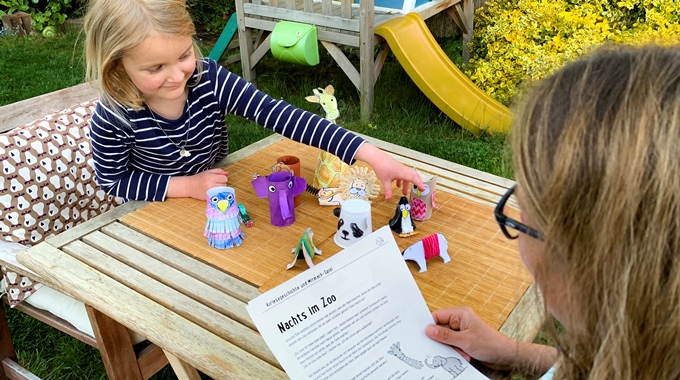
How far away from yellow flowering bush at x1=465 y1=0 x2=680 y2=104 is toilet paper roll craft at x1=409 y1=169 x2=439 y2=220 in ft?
9.25

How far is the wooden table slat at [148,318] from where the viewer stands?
111 centimetres

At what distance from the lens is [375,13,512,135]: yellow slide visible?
149 inches

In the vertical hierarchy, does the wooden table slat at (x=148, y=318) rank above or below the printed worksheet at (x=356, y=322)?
below

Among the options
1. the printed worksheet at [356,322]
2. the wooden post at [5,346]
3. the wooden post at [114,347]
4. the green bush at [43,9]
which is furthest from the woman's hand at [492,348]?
the green bush at [43,9]

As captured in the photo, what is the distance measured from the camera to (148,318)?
48.6 inches

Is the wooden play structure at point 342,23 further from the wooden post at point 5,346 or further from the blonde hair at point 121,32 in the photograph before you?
the wooden post at point 5,346

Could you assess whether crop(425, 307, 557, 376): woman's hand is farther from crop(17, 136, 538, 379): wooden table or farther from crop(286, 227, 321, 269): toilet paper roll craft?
crop(286, 227, 321, 269): toilet paper roll craft

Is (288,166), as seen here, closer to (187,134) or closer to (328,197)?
(328,197)

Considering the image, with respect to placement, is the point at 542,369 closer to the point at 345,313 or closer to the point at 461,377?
the point at 461,377

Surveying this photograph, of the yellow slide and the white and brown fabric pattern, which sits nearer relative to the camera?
the white and brown fabric pattern

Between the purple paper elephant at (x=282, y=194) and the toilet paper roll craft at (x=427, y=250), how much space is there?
0.36 m

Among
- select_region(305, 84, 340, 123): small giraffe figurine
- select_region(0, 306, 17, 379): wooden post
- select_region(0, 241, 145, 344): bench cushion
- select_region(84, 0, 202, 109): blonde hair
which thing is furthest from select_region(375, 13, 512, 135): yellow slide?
select_region(0, 306, 17, 379): wooden post

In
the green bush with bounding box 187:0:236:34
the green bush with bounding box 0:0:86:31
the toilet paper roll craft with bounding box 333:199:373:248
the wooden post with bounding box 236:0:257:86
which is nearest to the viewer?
the toilet paper roll craft with bounding box 333:199:373:248

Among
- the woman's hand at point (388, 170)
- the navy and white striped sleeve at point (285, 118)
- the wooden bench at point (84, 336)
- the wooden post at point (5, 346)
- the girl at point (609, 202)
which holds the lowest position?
the wooden post at point (5, 346)
